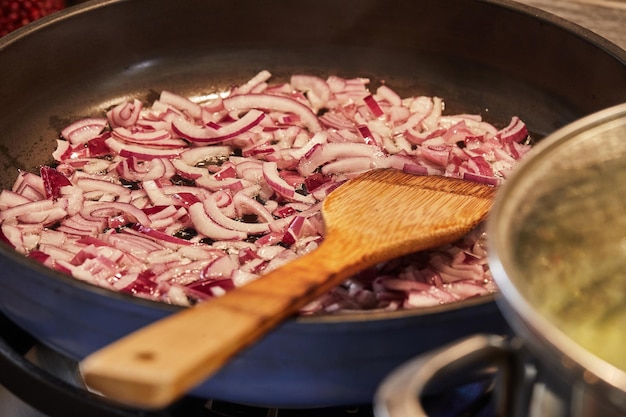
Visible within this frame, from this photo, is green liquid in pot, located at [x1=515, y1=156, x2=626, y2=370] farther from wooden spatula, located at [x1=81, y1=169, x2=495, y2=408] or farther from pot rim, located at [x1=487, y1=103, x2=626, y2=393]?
wooden spatula, located at [x1=81, y1=169, x2=495, y2=408]

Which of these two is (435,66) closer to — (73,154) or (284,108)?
(284,108)

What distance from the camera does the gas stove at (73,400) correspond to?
2.75 feet

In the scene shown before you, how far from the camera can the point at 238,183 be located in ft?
4.05

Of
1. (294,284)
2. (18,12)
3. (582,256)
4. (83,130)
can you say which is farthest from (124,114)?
(582,256)

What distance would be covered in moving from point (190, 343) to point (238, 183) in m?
0.68

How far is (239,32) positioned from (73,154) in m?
0.44

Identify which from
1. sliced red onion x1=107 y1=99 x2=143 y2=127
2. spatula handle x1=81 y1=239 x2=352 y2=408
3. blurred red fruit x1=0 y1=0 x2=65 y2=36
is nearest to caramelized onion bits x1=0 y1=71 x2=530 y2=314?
sliced red onion x1=107 y1=99 x2=143 y2=127

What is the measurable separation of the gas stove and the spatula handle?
255 millimetres

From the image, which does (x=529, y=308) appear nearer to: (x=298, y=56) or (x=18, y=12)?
(x=298, y=56)

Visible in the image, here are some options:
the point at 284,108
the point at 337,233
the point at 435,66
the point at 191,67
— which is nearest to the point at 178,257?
the point at 337,233

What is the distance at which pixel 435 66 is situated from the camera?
150 cm

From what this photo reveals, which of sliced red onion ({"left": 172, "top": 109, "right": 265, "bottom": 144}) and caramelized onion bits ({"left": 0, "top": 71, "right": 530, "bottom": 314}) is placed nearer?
caramelized onion bits ({"left": 0, "top": 71, "right": 530, "bottom": 314})

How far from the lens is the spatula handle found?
0.53 m

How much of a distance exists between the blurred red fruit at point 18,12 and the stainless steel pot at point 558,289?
4.29ft
